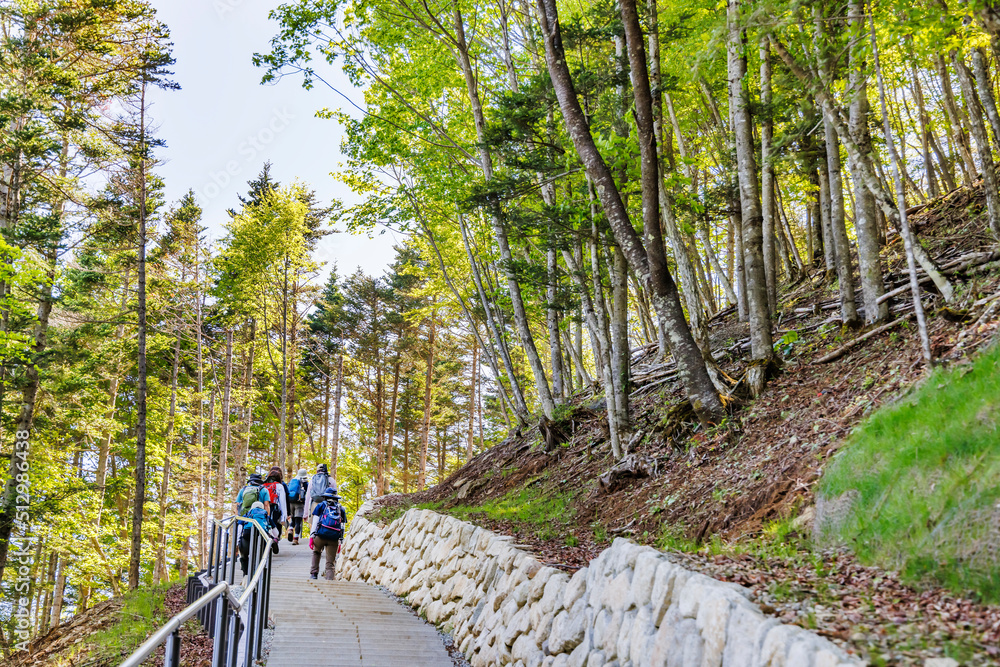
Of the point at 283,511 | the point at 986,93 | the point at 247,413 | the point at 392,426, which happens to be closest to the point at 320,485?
the point at 283,511

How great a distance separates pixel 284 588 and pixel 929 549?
8.10 metres

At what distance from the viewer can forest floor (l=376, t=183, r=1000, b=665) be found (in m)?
2.64

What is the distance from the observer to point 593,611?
14.3ft

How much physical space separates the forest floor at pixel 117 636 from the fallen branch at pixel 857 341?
6.61 meters

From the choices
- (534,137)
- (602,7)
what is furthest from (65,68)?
(602,7)

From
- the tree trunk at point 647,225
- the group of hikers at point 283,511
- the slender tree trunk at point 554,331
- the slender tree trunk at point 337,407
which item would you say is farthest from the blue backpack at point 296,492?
the slender tree trunk at point 337,407

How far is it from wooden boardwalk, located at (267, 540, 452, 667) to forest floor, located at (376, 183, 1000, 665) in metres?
1.50

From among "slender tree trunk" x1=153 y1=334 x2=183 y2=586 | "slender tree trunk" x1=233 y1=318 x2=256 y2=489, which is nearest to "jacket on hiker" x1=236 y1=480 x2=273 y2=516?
"slender tree trunk" x1=153 y1=334 x2=183 y2=586

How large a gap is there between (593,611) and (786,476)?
184cm

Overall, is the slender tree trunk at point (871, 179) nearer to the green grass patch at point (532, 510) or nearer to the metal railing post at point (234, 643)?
the green grass patch at point (532, 510)

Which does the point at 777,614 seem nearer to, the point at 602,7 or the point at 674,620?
the point at 674,620

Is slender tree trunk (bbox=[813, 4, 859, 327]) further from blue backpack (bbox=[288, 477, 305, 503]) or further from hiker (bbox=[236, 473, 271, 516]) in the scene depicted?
blue backpack (bbox=[288, 477, 305, 503])

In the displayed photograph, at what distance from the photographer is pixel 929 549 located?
9.61 ft

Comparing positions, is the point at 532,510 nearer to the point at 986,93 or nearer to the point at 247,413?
the point at 986,93
